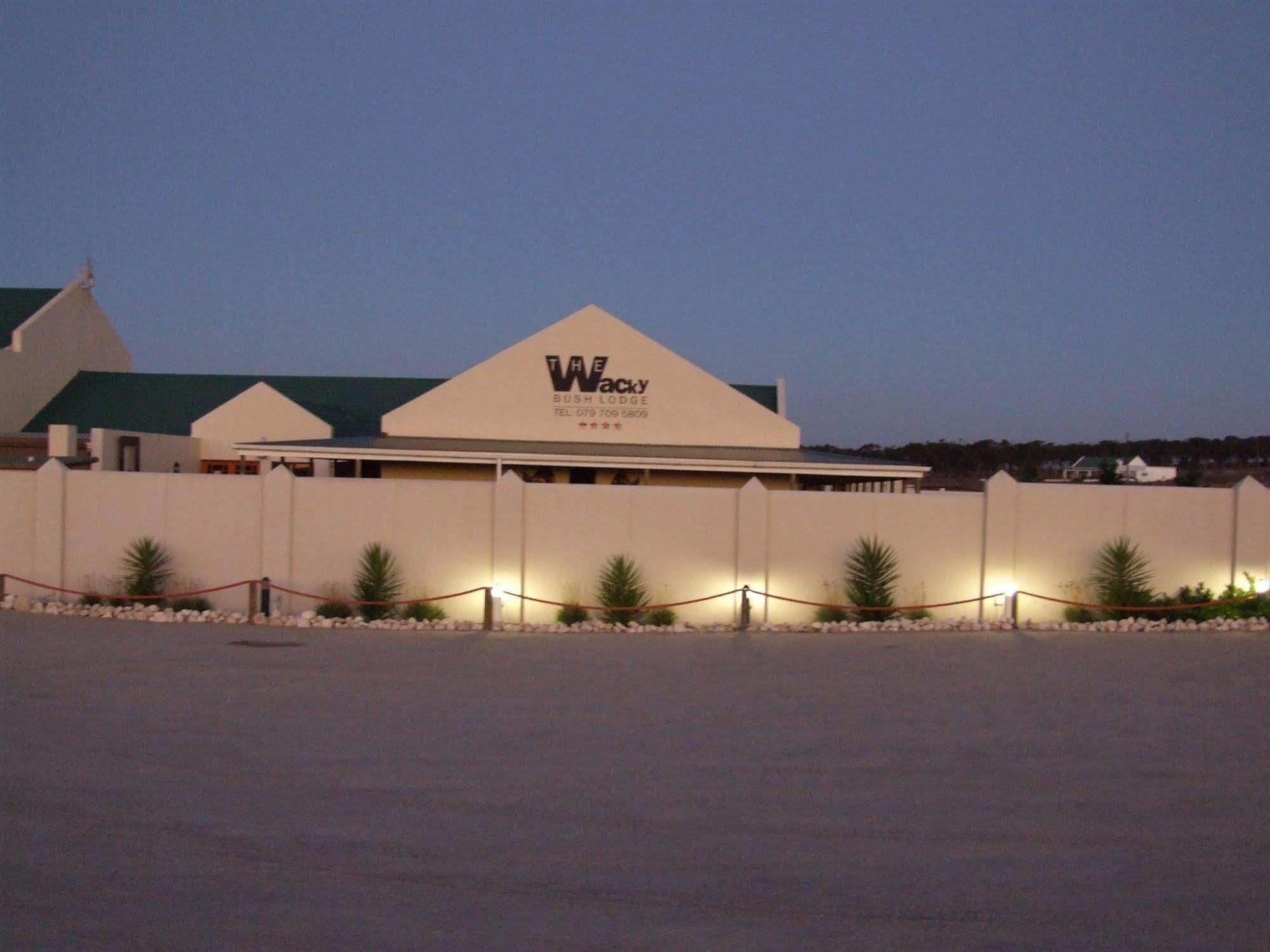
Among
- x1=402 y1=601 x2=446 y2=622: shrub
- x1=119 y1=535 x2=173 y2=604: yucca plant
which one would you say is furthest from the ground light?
x1=119 y1=535 x2=173 y2=604: yucca plant

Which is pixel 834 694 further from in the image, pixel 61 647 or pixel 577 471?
pixel 577 471

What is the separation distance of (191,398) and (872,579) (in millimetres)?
26554

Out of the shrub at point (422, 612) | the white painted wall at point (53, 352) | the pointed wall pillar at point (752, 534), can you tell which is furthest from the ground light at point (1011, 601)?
the white painted wall at point (53, 352)

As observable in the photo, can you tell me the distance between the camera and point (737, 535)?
16422mm

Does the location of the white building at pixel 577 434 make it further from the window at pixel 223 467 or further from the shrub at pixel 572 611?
the shrub at pixel 572 611

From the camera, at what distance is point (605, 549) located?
54.3 feet

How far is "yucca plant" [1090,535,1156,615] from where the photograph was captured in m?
16.0

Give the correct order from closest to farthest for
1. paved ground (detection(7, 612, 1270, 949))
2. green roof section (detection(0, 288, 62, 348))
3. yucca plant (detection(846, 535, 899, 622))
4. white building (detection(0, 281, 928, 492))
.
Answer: paved ground (detection(7, 612, 1270, 949)) < yucca plant (detection(846, 535, 899, 622)) < white building (detection(0, 281, 928, 492)) < green roof section (detection(0, 288, 62, 348))

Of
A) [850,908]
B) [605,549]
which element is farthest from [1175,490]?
[850,908]

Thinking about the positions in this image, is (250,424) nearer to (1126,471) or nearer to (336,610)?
(336,610)

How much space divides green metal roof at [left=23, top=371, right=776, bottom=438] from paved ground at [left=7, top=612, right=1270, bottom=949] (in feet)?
70.4

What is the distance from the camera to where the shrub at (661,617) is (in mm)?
16047

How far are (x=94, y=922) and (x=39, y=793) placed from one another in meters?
2.35

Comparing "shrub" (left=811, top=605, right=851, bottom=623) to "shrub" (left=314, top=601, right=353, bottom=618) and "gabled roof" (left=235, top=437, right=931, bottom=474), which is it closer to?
"gabled roof" (left=235, top=437, right=931, bottom=474)
